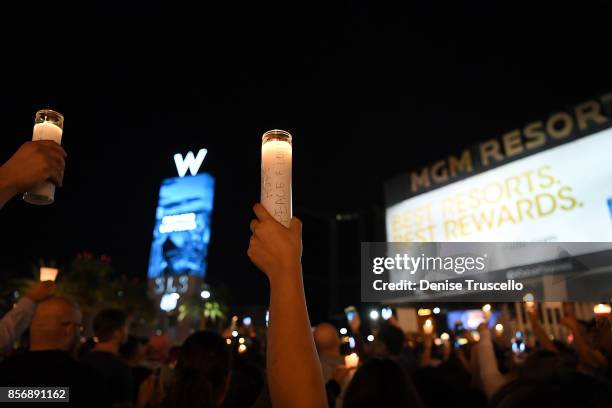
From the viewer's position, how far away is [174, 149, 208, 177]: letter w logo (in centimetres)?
359

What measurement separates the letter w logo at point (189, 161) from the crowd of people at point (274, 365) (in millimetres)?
1300

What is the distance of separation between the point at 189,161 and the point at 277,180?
2354 millimetres

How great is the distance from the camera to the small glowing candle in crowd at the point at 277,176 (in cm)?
150

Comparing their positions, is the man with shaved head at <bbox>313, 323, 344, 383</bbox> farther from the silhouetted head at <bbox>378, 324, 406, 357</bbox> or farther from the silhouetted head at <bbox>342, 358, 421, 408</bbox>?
the silhouetted head at <bbox>342, 358, 421, 408</bbox>

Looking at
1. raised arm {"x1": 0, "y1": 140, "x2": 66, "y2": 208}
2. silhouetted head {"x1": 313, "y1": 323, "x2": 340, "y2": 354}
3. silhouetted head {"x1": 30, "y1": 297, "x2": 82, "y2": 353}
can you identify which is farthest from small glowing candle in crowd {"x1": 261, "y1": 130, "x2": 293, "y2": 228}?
silhouetted head {"x1": 313, "y1": 323, "x2": 340, "y2": 354}

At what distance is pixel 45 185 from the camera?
194 centimetres

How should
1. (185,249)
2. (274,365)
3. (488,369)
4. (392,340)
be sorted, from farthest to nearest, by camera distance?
(185,249), (392,340), (488,369), (274,365)

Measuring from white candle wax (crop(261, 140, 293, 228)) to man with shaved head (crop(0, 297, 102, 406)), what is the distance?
5.97ft

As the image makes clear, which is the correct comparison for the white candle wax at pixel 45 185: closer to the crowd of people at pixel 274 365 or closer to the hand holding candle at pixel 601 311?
the crowd of people at pixel 274 365

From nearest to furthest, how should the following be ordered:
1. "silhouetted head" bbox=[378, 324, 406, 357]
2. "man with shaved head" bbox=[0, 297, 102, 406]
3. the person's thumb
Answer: the person's thumb
"man with shaved head" bbox=[0, 297, 102, 406]
"silhouetted head" bbox=[378, 324, 406, 357]

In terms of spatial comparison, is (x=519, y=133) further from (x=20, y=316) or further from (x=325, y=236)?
(x=325, y=236)

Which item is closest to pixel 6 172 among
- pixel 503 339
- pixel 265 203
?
pixel 265 203

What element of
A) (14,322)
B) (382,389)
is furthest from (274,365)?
(14,322)

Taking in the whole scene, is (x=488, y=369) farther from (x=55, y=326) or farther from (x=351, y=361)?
(x=55, y=326)
